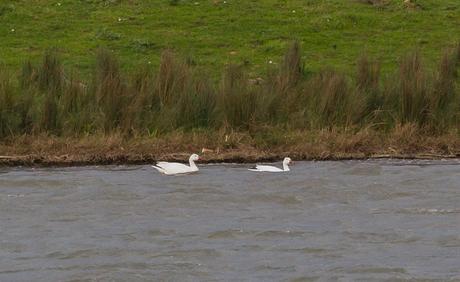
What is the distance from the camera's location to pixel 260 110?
18.5 meters

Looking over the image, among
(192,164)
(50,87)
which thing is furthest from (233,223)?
(50,87)

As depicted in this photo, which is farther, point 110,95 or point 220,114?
point 220,114

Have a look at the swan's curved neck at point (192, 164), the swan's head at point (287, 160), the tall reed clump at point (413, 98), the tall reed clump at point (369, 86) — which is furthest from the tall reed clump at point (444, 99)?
the swan's curved neck at point (192, 164)

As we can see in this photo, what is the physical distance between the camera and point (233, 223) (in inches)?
542

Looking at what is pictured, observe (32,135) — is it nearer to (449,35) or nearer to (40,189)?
(40,189)

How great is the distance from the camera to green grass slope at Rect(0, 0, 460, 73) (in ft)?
74.3

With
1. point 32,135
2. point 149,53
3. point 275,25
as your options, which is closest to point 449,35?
point 275,25

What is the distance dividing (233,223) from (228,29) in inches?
429

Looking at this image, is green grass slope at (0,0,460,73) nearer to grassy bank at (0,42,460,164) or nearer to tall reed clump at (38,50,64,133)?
tall reed clump at (38,50,64,133)

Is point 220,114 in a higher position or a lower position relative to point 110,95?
lower

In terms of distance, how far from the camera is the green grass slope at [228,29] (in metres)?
22.7

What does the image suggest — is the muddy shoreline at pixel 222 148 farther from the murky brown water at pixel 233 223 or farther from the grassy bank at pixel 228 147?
the murky brown water at pixel 233 223

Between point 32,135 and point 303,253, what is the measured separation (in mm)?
6315

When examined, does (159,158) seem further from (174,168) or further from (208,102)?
(208,102)
